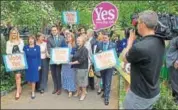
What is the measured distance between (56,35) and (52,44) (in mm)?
259

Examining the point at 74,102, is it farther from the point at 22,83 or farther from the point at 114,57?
the point at 22,83

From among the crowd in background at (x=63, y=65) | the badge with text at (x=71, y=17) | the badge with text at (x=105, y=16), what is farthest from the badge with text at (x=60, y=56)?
the badge with text at (x=71, y=17)

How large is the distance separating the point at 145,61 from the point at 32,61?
20.9 ft

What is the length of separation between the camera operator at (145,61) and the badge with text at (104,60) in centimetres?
477

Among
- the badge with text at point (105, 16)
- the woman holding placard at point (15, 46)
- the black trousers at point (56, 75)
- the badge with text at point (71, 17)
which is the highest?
the badge with text at point (105, 16)

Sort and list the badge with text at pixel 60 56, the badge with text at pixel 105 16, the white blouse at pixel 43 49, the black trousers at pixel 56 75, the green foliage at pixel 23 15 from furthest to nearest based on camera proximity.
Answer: the green foliage at pixel 23 15 → the black trousers at pixel 56 75 → the white blouse at pixel 43 49 → the badge with text at pixel 60 56 → the badge with text at pixel 105 16

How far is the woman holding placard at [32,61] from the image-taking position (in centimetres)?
1134

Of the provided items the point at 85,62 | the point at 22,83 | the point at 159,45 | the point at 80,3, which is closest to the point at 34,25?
the point at 22,83

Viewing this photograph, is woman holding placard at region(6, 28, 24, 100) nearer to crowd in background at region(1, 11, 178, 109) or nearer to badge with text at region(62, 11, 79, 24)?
crowd in background at region(1, 11, 178, 109)

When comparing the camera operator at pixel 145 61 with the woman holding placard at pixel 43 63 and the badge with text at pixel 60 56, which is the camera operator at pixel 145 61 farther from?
the woman holding placard at pixel 43 63

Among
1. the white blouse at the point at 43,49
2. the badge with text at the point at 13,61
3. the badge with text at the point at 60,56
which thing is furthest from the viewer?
the white blouse at the point at 43,49

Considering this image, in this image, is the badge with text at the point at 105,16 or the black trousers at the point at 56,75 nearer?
the badge with text at the point at 105,16

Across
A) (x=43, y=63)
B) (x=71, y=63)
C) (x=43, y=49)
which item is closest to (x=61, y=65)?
(x=43, y=63)

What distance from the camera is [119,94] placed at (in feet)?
37.1
